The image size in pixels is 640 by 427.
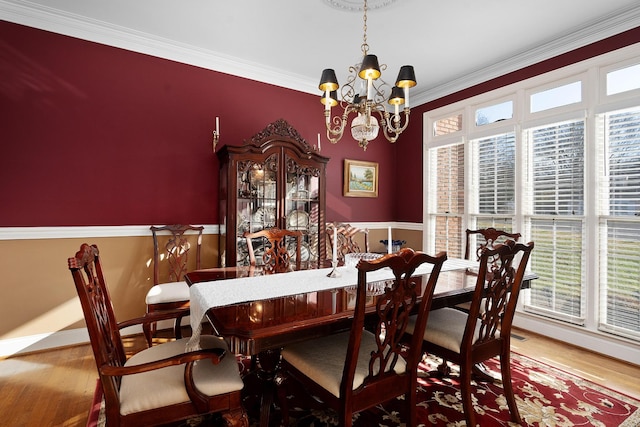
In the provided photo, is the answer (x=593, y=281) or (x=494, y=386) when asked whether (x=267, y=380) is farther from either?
(x=593, y=281)

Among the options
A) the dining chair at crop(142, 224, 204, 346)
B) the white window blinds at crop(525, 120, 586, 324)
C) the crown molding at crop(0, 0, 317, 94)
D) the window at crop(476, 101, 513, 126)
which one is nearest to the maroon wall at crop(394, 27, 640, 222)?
the window at crop(476, 101, 513, 126)

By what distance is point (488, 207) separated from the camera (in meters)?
3.77

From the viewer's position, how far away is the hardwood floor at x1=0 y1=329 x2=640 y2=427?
1.93 meters

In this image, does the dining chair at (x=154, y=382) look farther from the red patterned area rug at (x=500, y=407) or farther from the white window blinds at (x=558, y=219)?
the white window blinds at (x=558, y=219)

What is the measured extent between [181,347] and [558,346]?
Answer: 10.3 ft

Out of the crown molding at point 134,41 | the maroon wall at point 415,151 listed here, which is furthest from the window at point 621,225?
the crown molding at point 134,41

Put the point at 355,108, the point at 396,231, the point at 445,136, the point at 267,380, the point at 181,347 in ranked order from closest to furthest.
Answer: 1. the point at 181,347
2. the point at 267,380
3. the point at 355,108
4. the point at 445,136
5. the point at 396,231

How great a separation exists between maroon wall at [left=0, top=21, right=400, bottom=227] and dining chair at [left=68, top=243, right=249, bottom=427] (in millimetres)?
1787

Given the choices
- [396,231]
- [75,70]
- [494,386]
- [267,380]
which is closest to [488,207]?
[396,231]

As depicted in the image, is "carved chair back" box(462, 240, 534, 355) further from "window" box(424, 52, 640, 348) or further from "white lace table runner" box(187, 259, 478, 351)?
"window" box(424, 52, 640, 348)

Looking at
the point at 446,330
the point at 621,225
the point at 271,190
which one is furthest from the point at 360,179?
the point at 446,330

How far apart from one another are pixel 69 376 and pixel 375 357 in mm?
2261

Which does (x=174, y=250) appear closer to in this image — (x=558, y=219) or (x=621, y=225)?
(x=558, y=219)

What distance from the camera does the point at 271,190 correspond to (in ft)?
11.3
